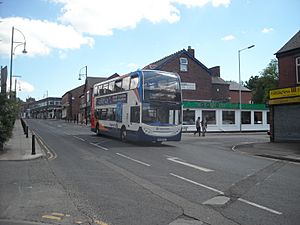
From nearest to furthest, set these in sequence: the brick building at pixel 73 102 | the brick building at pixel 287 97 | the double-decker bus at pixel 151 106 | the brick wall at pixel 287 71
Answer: the double-decker bus at pixel 151 106 < the brick building at pixel 287 97 < the brick wall at pixel 287 71 < the brick building at pixel 73 102

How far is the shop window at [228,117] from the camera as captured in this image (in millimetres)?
41125

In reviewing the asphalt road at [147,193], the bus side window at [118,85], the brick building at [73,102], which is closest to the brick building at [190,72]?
the bus side window at [118,85]

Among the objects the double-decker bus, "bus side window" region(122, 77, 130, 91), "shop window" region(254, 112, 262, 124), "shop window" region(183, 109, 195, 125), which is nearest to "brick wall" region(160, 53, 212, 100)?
"shop window" region(254, 112, 262, 124)

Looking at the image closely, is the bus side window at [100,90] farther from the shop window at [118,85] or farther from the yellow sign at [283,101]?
the yellow sign at [283,101]

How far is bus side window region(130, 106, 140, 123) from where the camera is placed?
19.4 m

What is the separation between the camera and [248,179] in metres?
9.75

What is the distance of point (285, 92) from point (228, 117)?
19.0 meters

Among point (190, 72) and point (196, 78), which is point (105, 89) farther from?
point (196, 78)

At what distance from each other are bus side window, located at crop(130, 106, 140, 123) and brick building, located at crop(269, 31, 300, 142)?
1055 cm

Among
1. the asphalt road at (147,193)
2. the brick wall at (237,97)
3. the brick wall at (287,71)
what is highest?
the brick wall at (237,97)

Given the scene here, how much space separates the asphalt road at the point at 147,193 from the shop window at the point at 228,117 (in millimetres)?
28650

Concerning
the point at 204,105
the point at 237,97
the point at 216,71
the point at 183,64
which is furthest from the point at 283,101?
the point at 237,97

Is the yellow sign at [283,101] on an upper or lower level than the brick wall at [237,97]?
lower

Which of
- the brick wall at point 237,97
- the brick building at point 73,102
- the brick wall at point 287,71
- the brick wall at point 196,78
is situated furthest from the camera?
the brick building at point 73,102
